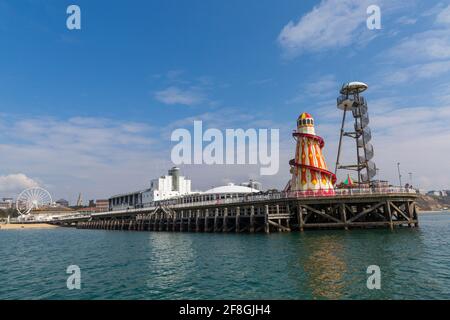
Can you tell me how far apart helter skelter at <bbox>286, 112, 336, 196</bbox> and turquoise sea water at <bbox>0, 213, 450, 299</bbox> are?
14.9 metres

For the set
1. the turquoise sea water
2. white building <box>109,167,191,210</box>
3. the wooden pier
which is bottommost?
the turquoise sea water

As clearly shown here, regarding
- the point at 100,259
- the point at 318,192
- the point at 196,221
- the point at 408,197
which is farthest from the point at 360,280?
the point at 196,221

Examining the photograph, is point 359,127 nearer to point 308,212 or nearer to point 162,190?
point 308,212

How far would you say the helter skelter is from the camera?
48969 millimetres

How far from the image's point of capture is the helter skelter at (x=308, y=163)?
49.0 metres

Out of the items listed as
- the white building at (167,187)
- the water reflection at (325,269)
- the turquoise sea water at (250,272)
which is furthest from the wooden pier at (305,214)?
the white building at (167,187)

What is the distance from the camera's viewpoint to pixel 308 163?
163 ft

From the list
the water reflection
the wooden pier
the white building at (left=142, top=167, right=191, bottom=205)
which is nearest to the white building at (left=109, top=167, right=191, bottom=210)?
the white building at (left=142, top=167, right=191, bottom=205)

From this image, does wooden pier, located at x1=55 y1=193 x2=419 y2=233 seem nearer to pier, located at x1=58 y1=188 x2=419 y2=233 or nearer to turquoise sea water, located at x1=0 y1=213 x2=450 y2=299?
pier, located at x1=58 y1=188 x2=419 y2=233

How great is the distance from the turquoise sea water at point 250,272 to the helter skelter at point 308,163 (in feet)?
48.9

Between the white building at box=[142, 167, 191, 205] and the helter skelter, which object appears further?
the white building at box=[142, 167, 191, 205]

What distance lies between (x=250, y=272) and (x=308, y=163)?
101 ft
